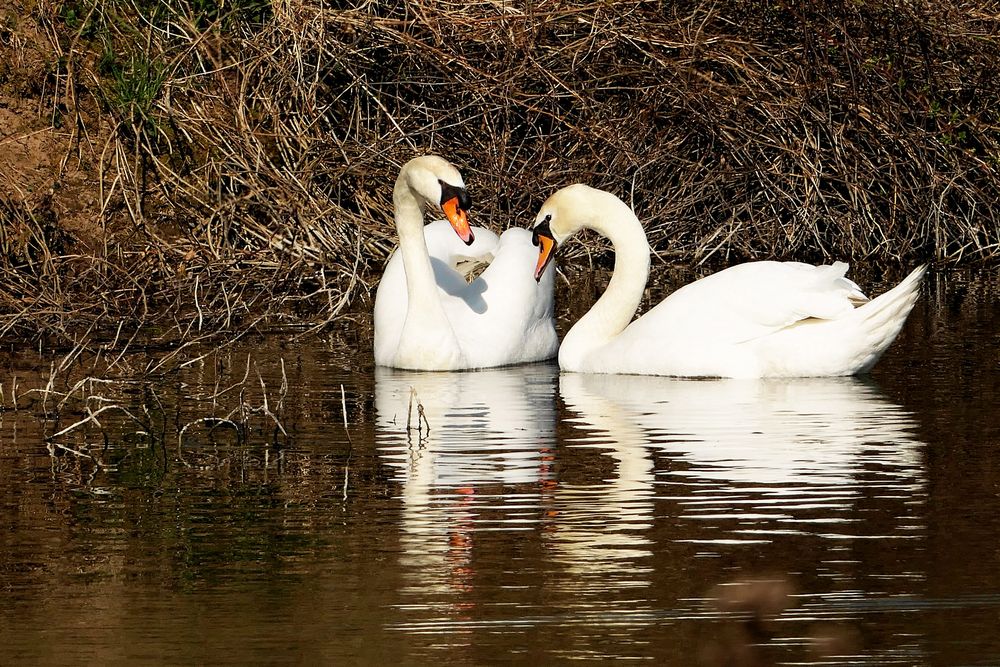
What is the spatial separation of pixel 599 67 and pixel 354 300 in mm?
2801

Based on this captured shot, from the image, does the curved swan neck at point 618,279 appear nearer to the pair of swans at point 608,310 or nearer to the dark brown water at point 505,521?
the pair of swans at point 608,310

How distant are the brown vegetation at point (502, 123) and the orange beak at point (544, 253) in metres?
3.02

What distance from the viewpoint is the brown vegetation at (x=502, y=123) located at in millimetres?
13641

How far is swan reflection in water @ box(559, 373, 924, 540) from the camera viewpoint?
6.56 m

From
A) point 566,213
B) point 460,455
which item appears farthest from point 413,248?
point 460,455

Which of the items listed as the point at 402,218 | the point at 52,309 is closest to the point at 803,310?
the point at 402,218

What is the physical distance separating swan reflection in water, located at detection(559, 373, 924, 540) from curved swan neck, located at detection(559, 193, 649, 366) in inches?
11.0

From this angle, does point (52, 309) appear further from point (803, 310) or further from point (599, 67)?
point (599, 67)

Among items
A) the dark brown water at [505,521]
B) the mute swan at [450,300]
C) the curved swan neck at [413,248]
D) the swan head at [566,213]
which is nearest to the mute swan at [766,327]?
the dark brown water at [505,521]

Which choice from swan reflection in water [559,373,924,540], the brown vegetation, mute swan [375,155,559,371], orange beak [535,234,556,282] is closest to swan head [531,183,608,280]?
orange beak [535,234,556,282]

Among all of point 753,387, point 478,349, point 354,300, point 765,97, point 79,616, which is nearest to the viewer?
point 79,616

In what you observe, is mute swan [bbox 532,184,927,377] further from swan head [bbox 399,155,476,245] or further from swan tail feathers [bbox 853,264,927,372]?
swan head [bbox 399,155,476,245]

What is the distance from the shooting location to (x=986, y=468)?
7066mm

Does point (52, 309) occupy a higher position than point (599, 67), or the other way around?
point (599, 67)
